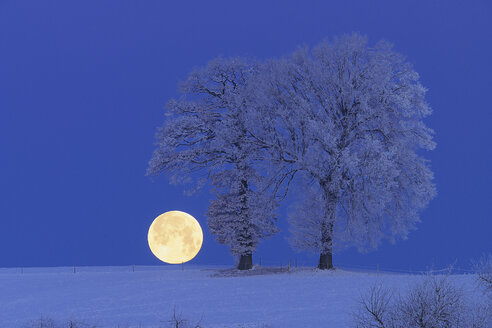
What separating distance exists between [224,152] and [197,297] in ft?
35.5

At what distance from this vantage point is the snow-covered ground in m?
19.3

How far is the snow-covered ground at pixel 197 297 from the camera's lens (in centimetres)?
1933

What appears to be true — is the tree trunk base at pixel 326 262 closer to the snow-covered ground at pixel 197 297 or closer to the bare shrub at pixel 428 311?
the snow-covered ground at pixel 197 297

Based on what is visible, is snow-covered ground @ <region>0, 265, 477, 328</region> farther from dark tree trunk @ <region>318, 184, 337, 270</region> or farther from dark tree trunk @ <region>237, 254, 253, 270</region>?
dark tree trunk @ <region>237, 254, 253, 270</region>

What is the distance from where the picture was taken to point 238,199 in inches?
1233

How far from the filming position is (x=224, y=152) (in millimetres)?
32562

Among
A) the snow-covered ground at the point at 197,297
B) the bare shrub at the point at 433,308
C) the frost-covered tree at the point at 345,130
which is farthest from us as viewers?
the frost-covered tree at the point at 345,130

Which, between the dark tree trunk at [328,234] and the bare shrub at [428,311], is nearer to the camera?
the bare shrub at [428,311]

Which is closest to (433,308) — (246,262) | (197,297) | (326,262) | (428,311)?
(428,311)

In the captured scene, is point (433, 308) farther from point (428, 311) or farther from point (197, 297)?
point (197, 297)

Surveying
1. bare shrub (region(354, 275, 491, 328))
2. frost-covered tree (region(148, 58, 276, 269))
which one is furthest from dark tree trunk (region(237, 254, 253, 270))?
bare shrub (region(354, 275, 491, 328))

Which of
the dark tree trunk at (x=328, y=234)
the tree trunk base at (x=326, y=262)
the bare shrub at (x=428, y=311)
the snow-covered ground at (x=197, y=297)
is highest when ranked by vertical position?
the dark tree trunk at (x=328, y=234)

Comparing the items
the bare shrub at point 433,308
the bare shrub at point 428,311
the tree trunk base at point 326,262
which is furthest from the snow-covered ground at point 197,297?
the bare shrub at point 433,308

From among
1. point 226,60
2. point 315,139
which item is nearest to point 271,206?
point 315,139
